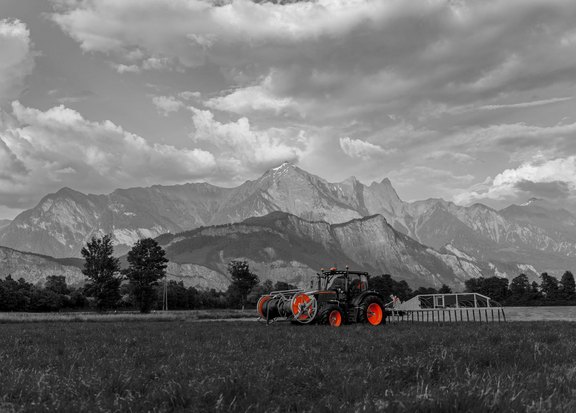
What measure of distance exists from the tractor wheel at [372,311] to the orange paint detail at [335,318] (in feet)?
4.94

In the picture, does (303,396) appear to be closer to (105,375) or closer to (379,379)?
(379,379)

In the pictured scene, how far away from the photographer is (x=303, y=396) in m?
6.13

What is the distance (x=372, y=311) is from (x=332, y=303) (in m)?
2.50

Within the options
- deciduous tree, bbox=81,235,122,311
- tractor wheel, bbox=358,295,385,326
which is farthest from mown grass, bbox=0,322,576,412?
deciduous tree, bbox=81,235,122,311

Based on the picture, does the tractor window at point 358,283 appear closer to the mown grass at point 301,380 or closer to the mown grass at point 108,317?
the mown grass at point 301,380

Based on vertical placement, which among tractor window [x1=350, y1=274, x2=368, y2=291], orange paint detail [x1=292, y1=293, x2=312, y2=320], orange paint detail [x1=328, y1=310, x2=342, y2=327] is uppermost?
tractor window [x1=350, y1=274, x2=368, y2=291]

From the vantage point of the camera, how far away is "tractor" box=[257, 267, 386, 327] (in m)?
27.0

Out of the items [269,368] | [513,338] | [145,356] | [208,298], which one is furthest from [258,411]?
[208,298]

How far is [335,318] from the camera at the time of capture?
27016mm

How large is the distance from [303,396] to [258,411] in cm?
117

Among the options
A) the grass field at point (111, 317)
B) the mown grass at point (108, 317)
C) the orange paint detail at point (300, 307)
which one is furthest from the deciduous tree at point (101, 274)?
the orange paint detail at point (300, 307)

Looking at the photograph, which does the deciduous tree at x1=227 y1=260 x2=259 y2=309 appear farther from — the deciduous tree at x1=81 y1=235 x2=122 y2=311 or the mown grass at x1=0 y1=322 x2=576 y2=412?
the mown grass at x1=0 y1=322 x2=576 y2=412

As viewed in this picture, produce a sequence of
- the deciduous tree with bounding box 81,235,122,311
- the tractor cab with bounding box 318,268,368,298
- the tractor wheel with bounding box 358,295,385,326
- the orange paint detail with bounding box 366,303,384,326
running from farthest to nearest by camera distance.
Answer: the deciduous tree with bounding box 81,235,122,311 < the tractor cab with bounding box 318,268,368,298 < the orange paint detail with bounding box 366,303,384,326 < the tractor wheel with bounding box 358,295,385,326

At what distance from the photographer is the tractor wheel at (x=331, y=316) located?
26703mm
